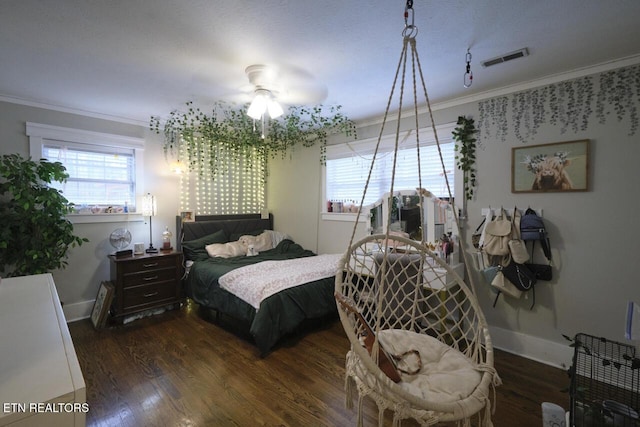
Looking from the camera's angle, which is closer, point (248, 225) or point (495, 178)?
point (495, 178)

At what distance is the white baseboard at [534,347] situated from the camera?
241 cm

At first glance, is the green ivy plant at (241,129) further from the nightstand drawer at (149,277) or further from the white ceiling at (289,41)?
the nightstand drawer at (149,277)

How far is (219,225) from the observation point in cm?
427

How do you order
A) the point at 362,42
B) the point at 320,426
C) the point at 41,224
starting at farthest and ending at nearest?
the point at 41,224 → the point at 362,42 → the point at 320,426

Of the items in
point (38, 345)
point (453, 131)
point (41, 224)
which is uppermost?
point (453, 131)

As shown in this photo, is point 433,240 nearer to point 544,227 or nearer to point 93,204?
point 544,227

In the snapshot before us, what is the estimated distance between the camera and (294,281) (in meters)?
2.81

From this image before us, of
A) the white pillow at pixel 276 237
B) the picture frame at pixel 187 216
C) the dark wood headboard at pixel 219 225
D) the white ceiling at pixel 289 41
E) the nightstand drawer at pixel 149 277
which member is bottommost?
the nightstand drawer at pixel 149 277

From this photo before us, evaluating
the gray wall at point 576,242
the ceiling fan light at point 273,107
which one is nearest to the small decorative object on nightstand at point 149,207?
the ceiling fan light at point 273,107

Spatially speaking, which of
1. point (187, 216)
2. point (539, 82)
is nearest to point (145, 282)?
point (187, 216)

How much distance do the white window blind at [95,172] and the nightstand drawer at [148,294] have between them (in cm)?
116

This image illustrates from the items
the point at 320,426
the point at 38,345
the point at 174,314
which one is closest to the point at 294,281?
the point at 320,426

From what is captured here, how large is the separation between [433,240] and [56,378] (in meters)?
2.90

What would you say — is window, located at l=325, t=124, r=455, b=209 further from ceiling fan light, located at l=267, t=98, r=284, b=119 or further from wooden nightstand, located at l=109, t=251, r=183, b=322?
wooden nightstand, located at l=109, t=251, r=183, b=322
